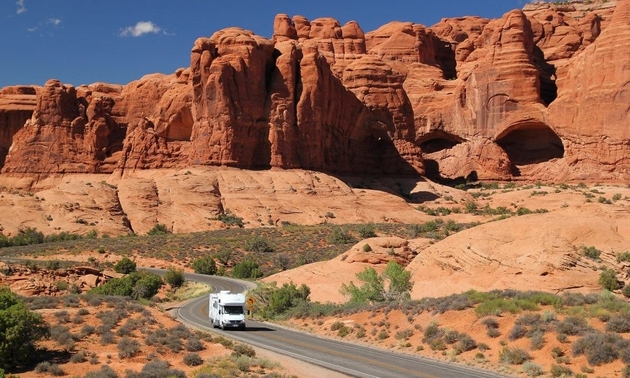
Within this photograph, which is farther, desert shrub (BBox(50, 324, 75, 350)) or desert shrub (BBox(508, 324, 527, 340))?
desert shrub (BBox(50, 324, 75, 350))

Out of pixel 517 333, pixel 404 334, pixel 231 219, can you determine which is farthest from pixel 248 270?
pixel 517 333

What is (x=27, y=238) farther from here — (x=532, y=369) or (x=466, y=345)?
(x=532, y=369)

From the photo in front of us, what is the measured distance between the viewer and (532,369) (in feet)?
60.9

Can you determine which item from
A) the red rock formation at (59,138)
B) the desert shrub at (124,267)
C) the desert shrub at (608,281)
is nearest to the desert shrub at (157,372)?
the desert shrub at (608,281)

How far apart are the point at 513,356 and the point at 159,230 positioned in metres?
49.9

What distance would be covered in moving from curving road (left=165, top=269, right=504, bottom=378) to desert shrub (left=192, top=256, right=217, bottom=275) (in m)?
20.1

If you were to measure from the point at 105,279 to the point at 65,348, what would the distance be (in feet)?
70.1

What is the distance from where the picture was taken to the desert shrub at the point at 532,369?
18.4m

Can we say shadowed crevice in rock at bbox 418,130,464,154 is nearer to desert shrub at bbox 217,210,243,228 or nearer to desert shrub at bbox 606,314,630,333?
desert shrub at bbox 217,210,243,228

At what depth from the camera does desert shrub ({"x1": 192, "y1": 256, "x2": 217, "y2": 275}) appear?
5312 centimetres

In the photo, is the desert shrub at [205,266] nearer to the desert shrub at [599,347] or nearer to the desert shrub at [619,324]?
the desert shrub at [619,324]

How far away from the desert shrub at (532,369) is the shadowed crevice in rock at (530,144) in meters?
78.8

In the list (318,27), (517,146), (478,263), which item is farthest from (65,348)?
(318,27)

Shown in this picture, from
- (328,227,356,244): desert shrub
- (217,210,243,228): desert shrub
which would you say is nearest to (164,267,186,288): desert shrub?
(328,227,356,244): desert shrub
